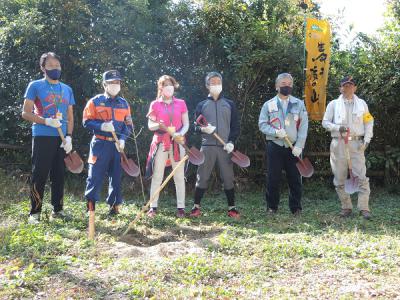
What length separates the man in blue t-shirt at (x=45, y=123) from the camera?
5047mm

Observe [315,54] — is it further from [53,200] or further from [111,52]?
[53,200]

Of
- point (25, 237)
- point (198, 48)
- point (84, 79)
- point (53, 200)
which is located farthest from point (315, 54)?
point (25, 237)

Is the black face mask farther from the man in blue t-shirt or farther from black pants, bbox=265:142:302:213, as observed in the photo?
the man in blue t-shirt

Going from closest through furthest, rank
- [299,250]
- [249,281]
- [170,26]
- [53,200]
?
[249,281], [299,250], [53,200], [170,26]

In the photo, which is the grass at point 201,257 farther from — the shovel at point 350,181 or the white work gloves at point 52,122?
the white work gloves at point 52,122

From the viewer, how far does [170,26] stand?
736 cm

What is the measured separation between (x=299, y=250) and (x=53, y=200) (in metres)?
3.04

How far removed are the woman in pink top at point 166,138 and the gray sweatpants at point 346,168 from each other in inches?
80.7

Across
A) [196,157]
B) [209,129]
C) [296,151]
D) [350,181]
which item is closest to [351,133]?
[350,181]

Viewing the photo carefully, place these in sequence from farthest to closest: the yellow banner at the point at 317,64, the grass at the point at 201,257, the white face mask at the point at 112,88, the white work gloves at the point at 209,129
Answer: the yellow banner at the point at 317,64, the white work gloves at the point at 209,129, the white face mask at the point at 112,88, the grass at the point at 201,257

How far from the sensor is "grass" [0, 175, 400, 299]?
3.20 metres

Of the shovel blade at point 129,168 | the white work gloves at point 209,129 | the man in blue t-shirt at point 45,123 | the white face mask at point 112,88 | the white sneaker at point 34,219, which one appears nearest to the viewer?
the white sneaker at point 34,219

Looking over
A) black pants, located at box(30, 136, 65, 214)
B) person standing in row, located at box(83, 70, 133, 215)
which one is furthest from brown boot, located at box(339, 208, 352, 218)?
black pants, located at box(30, 136, 65, 214)

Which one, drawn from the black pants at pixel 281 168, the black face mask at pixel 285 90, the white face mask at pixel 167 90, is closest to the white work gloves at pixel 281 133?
the black pants at pixel 281 168
